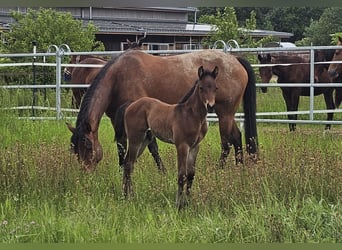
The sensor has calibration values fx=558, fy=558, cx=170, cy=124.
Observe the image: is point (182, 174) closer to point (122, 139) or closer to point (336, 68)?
point (122, 139)

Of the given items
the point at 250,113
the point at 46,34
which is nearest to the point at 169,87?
the point at 250,113

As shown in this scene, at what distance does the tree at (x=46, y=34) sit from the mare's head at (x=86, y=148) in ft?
24.3

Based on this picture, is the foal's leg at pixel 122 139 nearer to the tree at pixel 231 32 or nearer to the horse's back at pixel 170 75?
the horse's back at pixel 170 75

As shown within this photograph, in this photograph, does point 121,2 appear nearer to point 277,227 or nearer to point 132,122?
point 277,227

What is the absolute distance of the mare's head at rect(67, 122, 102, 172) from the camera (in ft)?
15.4

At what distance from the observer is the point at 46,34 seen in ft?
41.7

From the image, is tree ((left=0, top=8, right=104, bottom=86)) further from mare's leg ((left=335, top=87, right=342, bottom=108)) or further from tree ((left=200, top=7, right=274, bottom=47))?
mare's leg ((left=335, top=87, right=342, bottom=108))

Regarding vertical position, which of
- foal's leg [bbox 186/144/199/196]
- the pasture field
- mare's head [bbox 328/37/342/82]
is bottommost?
the pasture field

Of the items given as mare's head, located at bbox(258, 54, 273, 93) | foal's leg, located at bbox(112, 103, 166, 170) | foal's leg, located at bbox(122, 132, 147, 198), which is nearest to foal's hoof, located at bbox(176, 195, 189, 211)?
foal's leg, located at bbox(122, 132, 147, 198)

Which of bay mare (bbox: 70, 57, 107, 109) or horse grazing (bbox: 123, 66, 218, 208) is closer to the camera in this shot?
horse grazing (bbox: 123, 66, 218, 208)

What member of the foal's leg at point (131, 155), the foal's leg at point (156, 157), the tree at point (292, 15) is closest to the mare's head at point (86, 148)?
the foal's leg at point (131, 155)

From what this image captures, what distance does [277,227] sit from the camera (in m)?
3.05

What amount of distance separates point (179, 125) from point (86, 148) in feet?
3.32

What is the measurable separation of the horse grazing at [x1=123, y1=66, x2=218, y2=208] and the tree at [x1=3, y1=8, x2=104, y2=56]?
7.75 metres
